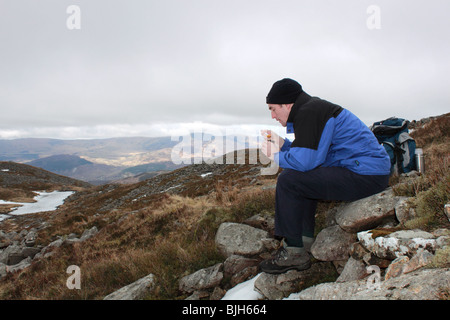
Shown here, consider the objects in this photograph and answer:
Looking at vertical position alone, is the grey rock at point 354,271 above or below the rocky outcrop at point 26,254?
above

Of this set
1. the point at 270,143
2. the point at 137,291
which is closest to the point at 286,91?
the point at 270,143


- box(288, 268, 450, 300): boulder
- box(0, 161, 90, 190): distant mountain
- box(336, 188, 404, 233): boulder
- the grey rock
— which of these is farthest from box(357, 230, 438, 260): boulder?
box(0, 161, 90, 190): distant mountain

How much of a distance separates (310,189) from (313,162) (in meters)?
0.43

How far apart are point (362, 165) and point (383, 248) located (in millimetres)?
1132

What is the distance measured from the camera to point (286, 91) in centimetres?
358

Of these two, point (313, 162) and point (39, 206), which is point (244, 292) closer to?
point (313, 162)

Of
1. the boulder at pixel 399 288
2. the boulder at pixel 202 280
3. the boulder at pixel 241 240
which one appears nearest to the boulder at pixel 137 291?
the boulder at pixel 202 280

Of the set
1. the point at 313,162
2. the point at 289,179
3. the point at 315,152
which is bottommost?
the point at 289,179

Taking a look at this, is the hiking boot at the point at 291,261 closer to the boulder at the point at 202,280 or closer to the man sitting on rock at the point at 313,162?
the man sitting on rock at the point at 313,162

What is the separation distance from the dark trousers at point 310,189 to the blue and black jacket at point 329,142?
15 centimetres

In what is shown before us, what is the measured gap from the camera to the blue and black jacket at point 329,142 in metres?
3.17

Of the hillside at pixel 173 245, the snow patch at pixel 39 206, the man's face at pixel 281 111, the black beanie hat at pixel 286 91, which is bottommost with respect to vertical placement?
the snow patch at pixel 39 206

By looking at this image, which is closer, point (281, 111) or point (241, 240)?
point (281, 111)

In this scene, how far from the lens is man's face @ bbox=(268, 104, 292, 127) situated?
367 centimetres
